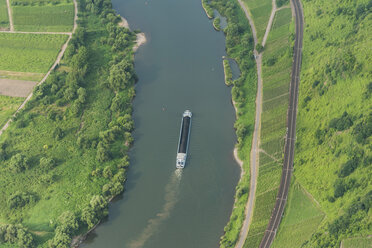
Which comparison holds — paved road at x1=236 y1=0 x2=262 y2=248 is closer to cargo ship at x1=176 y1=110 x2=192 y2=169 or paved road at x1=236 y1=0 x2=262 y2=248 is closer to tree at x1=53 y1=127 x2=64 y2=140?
cargo ship at x1=176 y1=110 x2=192 y2=169

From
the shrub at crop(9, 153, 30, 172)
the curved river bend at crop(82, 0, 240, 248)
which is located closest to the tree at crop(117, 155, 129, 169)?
the curved river bend at crop(82, 0, 240, 248)

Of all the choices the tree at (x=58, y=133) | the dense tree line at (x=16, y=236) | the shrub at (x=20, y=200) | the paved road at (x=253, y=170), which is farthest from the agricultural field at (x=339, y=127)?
the shrub at (x=20, y=200)

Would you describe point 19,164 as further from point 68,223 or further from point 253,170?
point 253,170

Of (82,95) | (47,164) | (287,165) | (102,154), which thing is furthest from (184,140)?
(47,164)

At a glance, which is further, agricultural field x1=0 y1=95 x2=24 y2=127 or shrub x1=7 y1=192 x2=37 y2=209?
agricultural field x1=0 y1=95 x2=24 y2=127

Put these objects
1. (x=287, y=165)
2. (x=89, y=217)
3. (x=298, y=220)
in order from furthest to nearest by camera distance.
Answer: (x=287, y=165) < (x=89, y=217) < (x=298, y=220)

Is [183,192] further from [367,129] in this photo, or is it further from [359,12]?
[359,12]

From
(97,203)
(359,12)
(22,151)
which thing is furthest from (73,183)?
(359,12)
